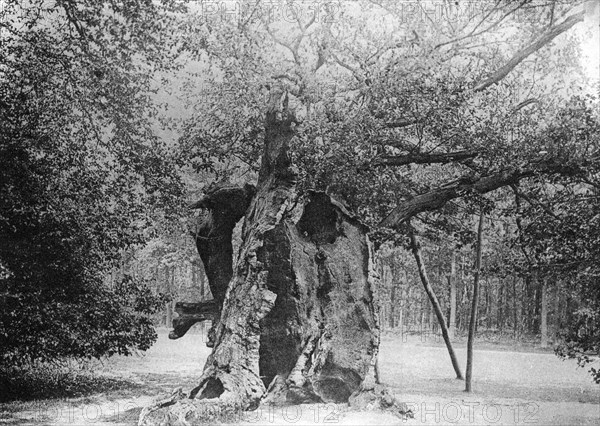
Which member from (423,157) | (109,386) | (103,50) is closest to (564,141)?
(423,157)

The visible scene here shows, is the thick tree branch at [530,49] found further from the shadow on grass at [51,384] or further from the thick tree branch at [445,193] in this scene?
the shadow on grass at [51,384]

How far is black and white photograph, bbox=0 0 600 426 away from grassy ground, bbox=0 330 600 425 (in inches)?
3.0

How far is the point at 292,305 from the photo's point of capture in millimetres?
7531

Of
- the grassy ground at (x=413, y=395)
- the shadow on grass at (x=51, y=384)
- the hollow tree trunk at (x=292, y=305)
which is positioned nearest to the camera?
the grassy ground at (x=413, y=395)

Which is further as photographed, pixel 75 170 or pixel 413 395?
pixel 413 395

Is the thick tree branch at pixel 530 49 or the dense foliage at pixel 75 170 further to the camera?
the thick tree branch at pixel 530 49

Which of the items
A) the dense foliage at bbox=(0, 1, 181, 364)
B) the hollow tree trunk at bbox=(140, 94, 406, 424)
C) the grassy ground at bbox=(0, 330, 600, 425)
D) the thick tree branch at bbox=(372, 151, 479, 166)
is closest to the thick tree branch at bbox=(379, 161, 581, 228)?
the thick tree branch at bbox=(372, 151, 479, 166)

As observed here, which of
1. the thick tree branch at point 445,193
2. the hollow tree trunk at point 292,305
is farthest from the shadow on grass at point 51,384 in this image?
the thick tree branch at point 445,193

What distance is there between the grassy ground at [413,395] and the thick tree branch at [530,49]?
4685 millimetres

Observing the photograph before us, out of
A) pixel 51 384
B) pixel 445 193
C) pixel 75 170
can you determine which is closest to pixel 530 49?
pixel 445 193

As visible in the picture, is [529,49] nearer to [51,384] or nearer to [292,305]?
[292,305]

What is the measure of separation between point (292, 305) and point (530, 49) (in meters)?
5.37

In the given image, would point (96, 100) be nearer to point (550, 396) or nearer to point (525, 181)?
point (525, 181)

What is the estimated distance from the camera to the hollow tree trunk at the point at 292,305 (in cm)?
696
